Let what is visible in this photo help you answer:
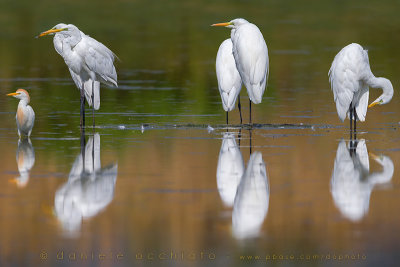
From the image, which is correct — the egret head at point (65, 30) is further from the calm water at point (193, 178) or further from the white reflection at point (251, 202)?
the white reflection at point (251, 202)

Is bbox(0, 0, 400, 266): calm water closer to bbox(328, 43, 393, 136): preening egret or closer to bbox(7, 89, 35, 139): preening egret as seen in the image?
bbox(7, 89, 35, 139): preening egret

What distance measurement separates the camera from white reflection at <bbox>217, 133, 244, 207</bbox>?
308 inches

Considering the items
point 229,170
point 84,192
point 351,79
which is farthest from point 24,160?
point 351,79

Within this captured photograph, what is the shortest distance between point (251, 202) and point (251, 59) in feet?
18.6

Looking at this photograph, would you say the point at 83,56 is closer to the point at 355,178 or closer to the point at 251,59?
the point at 251,59

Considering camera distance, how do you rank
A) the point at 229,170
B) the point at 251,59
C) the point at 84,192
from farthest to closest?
the point at 251,59 → the point at 229,170 → the point at 84,192

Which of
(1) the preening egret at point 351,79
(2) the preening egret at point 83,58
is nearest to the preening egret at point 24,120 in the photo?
(2) the preening egret at point 83,58

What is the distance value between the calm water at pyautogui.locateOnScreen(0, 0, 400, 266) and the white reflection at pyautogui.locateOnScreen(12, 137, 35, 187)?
2 cm

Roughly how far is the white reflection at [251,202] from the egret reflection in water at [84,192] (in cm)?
112

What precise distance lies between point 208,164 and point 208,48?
17607mm

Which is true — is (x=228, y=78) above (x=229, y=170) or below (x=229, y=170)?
above

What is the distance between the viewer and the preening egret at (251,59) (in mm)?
12844

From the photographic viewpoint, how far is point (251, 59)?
12914 mm

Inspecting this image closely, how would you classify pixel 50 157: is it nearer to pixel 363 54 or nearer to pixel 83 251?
pixel 83 251
